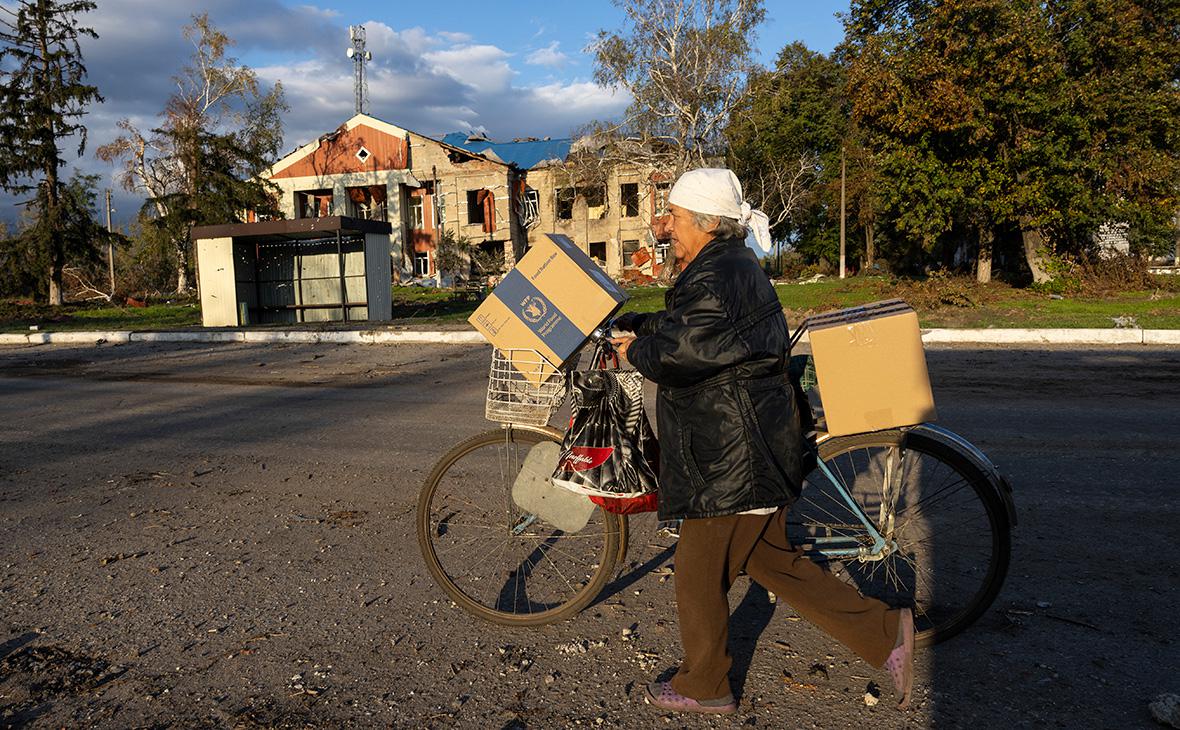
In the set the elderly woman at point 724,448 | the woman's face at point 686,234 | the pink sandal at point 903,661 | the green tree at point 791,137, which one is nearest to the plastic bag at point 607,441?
the elderly woman at point 724,448

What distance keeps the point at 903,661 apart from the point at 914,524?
3.39 feet

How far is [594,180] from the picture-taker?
3531 cm

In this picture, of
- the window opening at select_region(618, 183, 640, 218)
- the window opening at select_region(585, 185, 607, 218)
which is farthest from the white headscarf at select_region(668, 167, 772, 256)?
the window opening at select_region(618, 183, 640, 218)

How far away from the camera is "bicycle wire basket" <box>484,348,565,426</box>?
3.06 m

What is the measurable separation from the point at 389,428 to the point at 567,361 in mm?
4868

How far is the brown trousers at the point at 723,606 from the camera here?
104 inches

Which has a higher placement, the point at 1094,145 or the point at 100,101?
the point at 100,101

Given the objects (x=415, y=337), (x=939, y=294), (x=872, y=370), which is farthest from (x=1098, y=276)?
(x=872, y=370)

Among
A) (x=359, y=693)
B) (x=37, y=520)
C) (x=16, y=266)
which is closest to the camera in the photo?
(x=359, y=693)

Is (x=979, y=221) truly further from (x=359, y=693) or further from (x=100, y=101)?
(x=100, y=101)

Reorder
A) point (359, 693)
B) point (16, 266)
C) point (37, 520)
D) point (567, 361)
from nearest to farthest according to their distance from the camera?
1. point (359, 693)
2. point (567, 361)
3. point (37, 520)
4. point (16, 266)

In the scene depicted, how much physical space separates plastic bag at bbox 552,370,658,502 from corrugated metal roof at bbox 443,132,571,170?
45.9 meters

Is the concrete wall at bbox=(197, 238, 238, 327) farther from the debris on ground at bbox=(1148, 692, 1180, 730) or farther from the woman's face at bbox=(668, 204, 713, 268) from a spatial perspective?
the debris on ground at bbox=(1148, 692, 1180, 730)

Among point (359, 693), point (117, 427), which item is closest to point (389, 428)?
point (117, 427)
